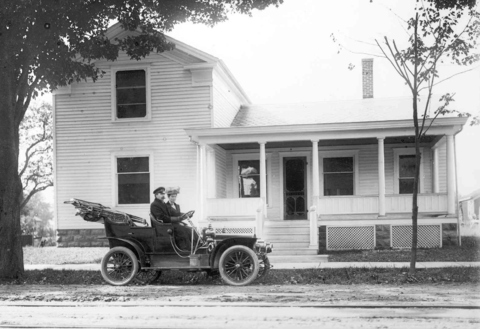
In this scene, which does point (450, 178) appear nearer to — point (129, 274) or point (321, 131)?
point (321, 131)

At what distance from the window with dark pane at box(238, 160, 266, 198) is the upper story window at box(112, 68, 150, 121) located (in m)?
3.76

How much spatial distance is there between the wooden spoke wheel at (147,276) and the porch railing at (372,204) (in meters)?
7.55

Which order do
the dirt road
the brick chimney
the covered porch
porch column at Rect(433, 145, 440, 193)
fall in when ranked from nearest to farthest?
the dirt road
the covered porch
porch column at Rect(433, 145, 440, 193)
the brick chimney

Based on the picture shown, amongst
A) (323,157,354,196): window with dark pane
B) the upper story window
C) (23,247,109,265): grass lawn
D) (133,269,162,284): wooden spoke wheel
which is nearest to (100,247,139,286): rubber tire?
(133,269,162,284): wooden spoke wheel

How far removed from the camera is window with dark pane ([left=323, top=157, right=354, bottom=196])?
19688mm

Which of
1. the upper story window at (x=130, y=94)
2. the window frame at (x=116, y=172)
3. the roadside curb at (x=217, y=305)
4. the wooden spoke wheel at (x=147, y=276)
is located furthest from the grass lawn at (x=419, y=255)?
the upper story window at (x=130, y=94)

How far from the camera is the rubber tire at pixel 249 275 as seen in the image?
9891mm

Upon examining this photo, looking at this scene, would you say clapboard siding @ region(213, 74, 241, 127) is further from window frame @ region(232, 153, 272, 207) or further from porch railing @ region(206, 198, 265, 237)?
porch railing @ region(206, 198, 265, 237)

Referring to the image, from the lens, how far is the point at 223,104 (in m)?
20.4

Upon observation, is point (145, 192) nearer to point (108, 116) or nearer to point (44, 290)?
point (108, 116)

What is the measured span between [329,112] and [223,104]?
3770 mm

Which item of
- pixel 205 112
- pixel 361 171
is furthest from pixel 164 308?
pixel 361 171

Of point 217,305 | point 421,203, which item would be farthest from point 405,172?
point 217,305

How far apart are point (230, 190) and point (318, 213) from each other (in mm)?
3984
